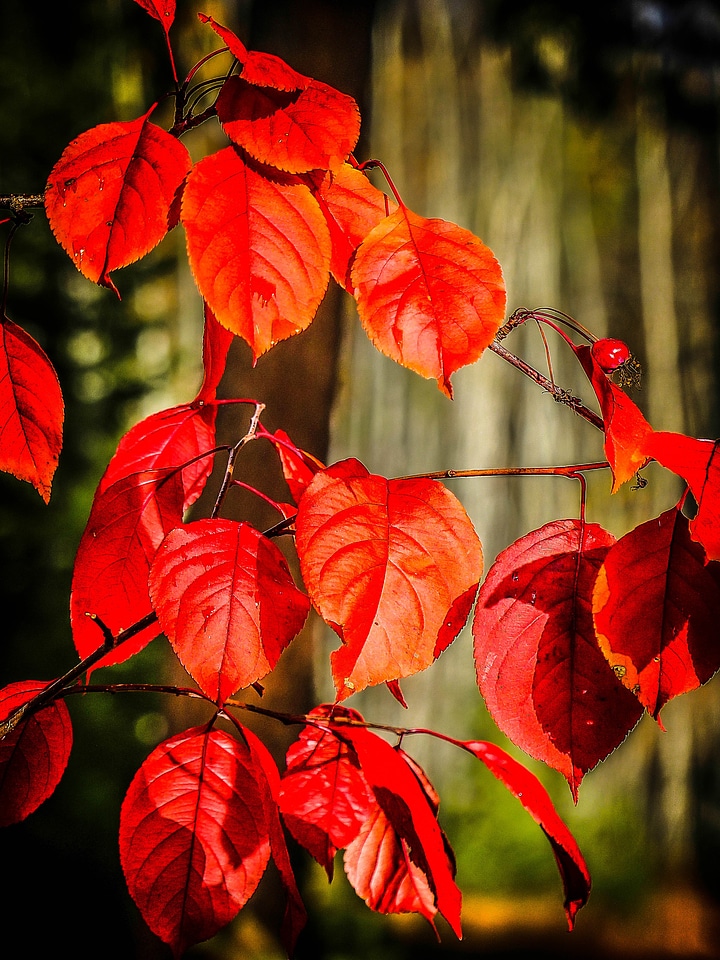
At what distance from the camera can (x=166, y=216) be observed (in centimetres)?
31

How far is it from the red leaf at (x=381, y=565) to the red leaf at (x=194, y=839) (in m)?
0.11

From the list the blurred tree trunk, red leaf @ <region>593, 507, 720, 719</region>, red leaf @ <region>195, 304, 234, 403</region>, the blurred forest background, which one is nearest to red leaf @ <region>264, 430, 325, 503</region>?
red leaf @ <region>195, 304, 234, 403</region>

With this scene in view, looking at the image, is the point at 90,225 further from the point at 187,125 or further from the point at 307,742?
the point at 307,742

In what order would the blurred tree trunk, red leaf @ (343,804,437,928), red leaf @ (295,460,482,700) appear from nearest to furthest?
red leaf @ (295,460,482,700), red leaf @ (343,804,437,928), the blurred tree trunk

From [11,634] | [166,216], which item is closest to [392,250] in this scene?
[166,216]

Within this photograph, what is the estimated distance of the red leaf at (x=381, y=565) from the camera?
0.87 ft

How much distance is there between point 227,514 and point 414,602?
100 centimetres

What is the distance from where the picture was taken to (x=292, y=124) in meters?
0.29

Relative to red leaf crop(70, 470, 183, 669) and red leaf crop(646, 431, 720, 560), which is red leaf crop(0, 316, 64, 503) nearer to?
red leaf crop(70, 470, 183, 669)

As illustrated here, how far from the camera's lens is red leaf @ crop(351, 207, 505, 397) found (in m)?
0.29

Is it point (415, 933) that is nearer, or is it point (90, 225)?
point (90, 225)

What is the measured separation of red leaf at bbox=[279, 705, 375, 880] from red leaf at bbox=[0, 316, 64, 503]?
177mm

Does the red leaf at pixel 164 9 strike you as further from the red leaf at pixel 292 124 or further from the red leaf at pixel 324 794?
the red leaf at pixel 324 794

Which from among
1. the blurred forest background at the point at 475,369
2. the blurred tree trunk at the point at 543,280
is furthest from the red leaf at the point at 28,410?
the blurred tree trunk at the point at 543,280
